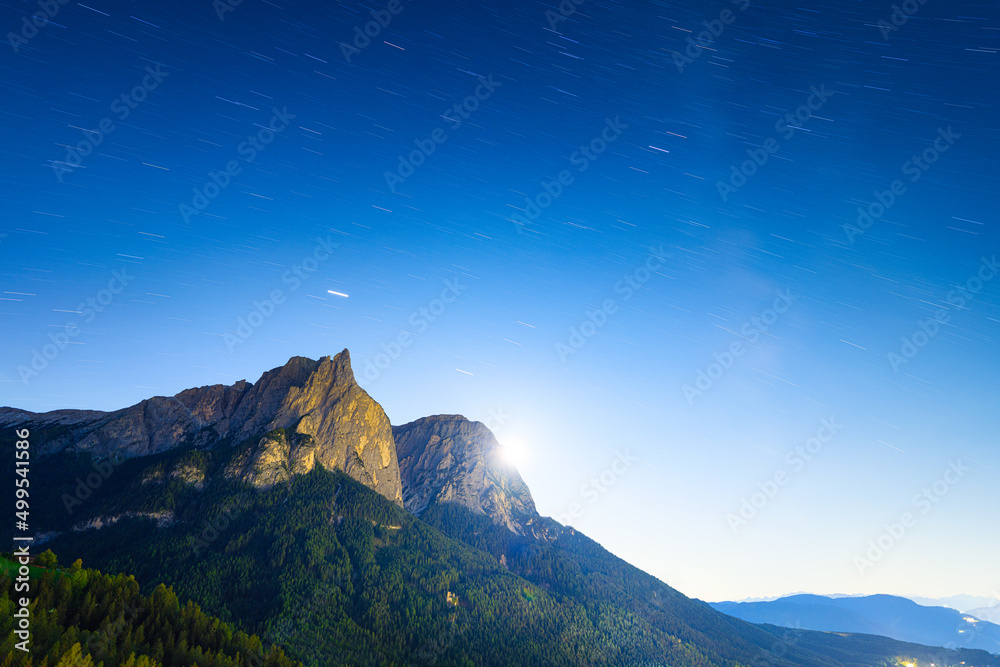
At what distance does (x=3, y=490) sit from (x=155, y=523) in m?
61.3

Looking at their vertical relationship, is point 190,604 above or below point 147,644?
below

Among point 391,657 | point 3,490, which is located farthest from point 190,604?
point 3,490

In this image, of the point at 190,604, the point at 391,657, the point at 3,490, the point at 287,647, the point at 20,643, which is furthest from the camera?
the point at 3,490

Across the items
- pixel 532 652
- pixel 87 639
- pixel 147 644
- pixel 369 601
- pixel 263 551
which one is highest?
pixel 87 639

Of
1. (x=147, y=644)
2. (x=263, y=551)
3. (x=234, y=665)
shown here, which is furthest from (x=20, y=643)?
(x=263, y=551)

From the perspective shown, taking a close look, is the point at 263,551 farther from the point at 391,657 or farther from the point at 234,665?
the point at 234,665

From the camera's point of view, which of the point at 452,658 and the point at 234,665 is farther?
the point at 452,658

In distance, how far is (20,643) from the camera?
282 ft

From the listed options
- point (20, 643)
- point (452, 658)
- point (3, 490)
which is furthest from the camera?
point (3, 490)

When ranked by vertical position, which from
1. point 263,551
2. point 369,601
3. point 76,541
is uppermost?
point 76,541

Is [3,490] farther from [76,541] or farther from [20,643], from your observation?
[20,643]

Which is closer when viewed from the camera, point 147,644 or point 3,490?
point 147,644

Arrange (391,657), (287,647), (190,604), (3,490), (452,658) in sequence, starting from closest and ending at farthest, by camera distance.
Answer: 1. (190,604)
2. (287,647)
3. (391,657)
4. (452,658)
5. (3,490)

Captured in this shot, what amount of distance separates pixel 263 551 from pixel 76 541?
61.5 metres
